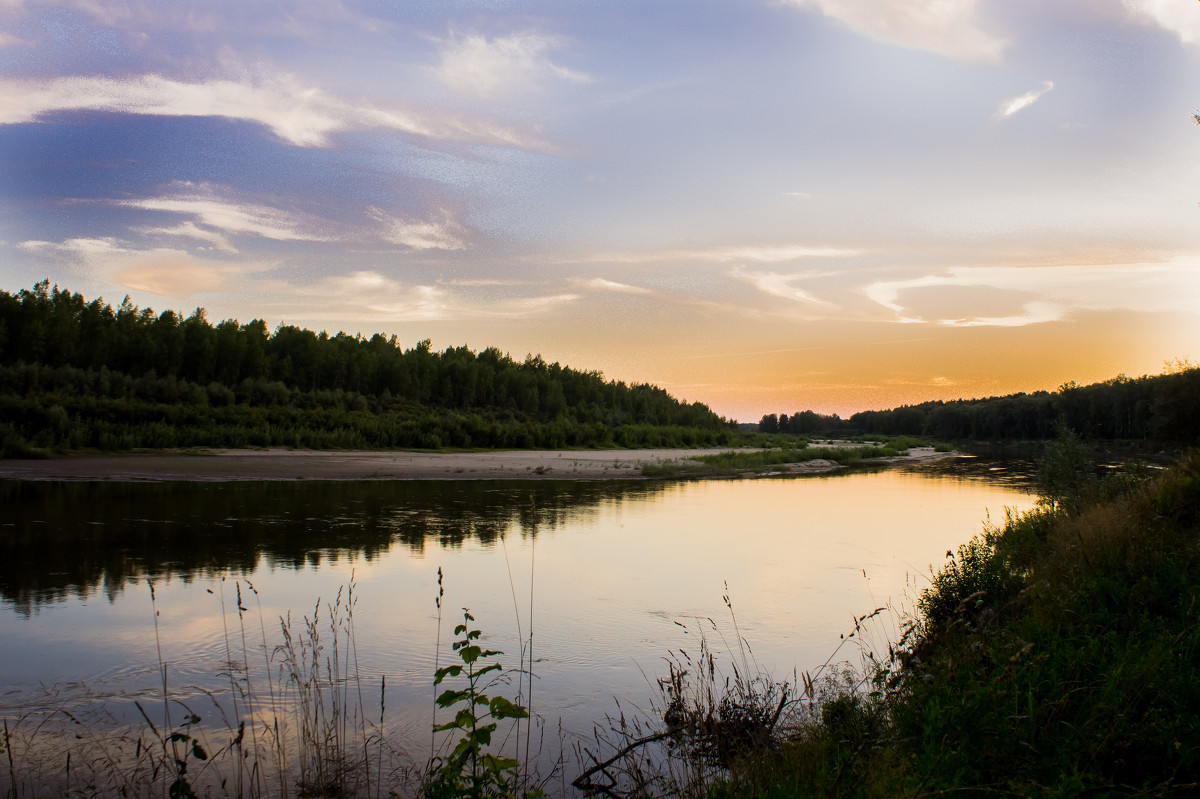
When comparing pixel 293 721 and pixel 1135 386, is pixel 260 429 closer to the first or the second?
pixel 293 721

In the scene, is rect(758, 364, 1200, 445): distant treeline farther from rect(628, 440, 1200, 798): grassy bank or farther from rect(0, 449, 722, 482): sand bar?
rect(0, 449, 722, 482): sand bar

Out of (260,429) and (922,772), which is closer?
(922,772)

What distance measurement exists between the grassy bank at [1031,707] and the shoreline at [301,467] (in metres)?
29.4

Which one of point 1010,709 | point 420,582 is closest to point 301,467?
point 420,582

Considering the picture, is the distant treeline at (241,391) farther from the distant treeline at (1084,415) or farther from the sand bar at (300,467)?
the distant treeline at (1084,415)

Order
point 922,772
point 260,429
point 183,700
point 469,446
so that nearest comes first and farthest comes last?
1. point 922,772
2. point 183,700
3. point 260,429
4. point 469,446

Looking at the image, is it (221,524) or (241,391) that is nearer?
(221,524)

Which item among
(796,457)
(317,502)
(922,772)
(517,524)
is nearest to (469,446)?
(796,457)

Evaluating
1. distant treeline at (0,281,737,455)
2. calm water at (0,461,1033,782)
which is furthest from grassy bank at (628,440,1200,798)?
distant treeline at (0,281,737,455)

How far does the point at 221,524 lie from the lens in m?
17.8

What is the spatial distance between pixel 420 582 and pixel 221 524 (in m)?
8.17

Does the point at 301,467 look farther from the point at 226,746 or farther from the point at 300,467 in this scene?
the point at 226,746

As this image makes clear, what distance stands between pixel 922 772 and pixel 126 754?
565 cm

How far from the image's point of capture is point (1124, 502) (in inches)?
412
